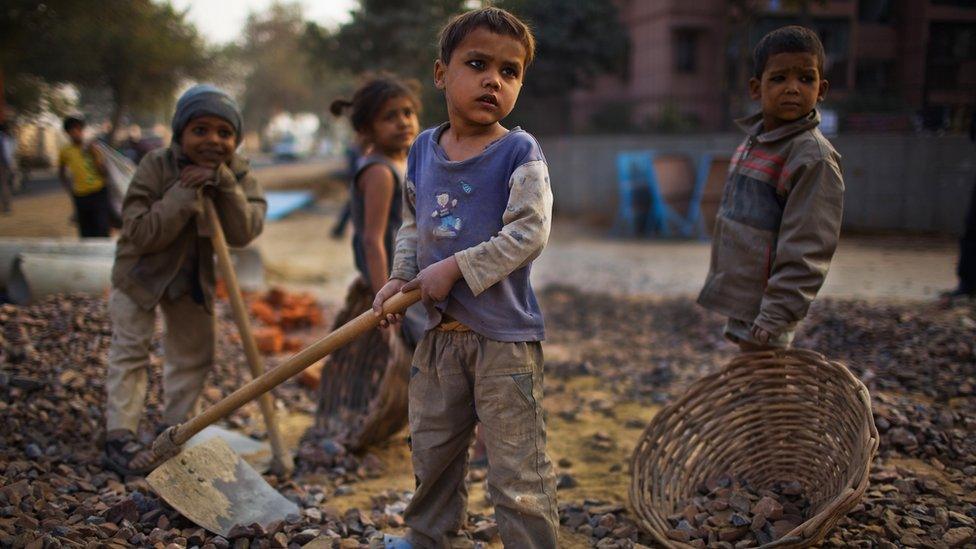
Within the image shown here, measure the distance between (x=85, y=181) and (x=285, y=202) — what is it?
9.58 metres

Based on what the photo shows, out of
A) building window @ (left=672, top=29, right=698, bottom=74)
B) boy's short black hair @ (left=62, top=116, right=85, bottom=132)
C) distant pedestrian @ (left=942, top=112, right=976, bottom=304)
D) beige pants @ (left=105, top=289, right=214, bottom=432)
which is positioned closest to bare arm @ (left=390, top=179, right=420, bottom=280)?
beige pants @ (left=105, top=289, right=214, bottom=432)

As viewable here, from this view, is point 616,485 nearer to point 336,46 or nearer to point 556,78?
A: point 556,78

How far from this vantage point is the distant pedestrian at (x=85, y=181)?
8.26 meters

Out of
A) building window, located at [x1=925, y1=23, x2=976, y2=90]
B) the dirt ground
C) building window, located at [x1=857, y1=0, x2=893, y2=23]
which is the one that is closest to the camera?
the dirt ground

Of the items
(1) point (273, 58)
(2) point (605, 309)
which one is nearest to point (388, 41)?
(2) point (605, 309)

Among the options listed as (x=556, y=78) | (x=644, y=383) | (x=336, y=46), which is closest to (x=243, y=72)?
(x=336, y=46)

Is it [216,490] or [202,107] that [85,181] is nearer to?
[202,107]

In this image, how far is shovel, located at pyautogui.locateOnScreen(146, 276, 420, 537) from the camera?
262 cm

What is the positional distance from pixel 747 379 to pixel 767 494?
0.47 m

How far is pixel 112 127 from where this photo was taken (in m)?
22.0

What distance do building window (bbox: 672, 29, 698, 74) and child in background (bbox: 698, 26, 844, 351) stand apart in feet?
59.4

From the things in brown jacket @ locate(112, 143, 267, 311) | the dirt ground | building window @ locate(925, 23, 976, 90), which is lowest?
the dirt ground

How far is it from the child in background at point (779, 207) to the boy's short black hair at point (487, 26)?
3.84 feet

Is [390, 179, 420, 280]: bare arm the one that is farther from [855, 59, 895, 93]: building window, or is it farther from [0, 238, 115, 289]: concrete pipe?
[855, 59, 895, 93]: building window
